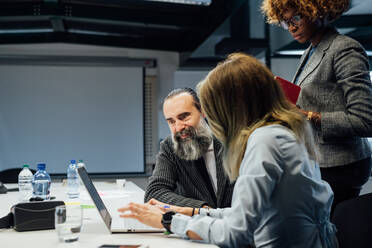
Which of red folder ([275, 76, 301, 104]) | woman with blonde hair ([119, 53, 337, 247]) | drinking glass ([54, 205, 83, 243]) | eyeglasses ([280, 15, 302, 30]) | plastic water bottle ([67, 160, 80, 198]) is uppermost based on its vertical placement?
eyeglasses ([280, 15, 302, 30])

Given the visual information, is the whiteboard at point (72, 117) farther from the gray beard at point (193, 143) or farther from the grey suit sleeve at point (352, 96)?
the grey suit sleeve at point (352, 96)

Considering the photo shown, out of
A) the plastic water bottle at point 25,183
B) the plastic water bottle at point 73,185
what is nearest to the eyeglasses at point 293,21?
the plastic water bottle at point 73,185

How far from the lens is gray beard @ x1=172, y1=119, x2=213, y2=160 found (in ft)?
6.47

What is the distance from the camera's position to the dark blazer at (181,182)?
189cm

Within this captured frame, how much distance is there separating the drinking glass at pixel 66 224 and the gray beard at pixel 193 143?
753 mm

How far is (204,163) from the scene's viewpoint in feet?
6.47

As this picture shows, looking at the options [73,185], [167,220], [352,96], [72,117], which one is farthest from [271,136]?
[72,117]

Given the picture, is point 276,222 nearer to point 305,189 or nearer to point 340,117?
point 305,189

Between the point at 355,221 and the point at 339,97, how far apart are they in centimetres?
49

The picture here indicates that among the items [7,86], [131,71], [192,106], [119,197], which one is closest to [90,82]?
[131,71]

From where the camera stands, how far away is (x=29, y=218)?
4.88ft

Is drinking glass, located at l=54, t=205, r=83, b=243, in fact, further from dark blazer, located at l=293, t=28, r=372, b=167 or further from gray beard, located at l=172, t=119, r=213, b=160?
dark blazer, located at l=293, t=28, r=372, b=167

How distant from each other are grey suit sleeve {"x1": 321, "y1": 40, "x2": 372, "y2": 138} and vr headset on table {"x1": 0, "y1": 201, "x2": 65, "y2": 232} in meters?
1.11

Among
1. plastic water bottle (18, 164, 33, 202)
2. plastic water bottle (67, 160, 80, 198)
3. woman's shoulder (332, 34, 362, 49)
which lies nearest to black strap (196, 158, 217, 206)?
woman's shoulder (332, 34, 362, 49)
